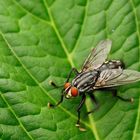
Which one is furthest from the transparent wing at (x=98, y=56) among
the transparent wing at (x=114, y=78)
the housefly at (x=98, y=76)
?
the transparent wing at (x=114, y=78)

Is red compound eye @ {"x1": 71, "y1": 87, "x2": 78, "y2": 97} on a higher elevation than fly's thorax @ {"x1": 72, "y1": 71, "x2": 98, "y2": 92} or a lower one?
lower

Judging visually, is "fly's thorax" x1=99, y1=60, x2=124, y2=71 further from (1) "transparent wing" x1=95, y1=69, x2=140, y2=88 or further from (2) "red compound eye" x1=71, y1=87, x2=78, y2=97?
(2) "red compound eye" x1=71, y1=87, x2=78, y2=97

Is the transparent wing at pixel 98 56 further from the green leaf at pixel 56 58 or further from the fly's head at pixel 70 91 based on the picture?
the fly's head at pixel 70 91

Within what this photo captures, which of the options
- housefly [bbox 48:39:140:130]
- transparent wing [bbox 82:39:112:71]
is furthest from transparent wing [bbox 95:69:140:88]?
transparent wing [bbox 82:39:112:71]

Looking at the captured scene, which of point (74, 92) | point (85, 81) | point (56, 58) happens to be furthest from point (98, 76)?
point (56, 58)

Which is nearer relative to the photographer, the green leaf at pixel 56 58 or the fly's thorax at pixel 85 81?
the green leaf at pixel 56 58

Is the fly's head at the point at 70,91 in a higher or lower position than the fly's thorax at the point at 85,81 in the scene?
lower

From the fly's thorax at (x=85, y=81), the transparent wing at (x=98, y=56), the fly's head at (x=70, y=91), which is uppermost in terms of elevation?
the transparent wing at (x=98, y=56)

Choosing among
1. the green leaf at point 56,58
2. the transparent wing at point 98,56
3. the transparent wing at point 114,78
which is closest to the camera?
the green leaf at point 56,58

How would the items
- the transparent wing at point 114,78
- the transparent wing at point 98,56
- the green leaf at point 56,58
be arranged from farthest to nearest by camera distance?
the transparent wing at point 114,78
the transparent wing at point 98,56
the green leaf at point 56,58
